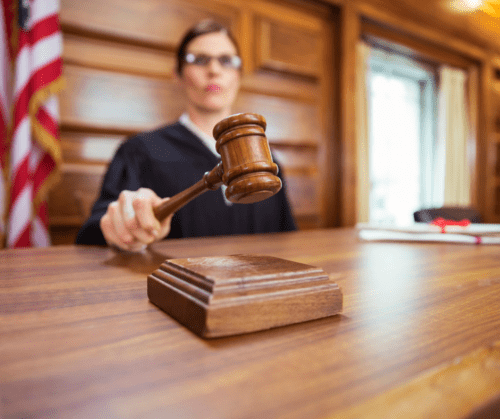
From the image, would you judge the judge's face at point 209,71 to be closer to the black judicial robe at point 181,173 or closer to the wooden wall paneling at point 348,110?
the black judicial robe at point 181,173

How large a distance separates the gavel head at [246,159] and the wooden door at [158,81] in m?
1.93

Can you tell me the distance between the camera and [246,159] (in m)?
0.49

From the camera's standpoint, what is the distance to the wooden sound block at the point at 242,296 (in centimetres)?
33

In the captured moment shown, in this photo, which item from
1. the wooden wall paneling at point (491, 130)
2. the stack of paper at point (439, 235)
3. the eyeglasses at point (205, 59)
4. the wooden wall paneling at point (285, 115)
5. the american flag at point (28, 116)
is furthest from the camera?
the wooden wall paneling at point (491, 130)

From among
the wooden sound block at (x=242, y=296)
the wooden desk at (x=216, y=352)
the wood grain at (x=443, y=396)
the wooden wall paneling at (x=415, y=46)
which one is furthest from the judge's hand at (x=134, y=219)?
the wooden wall paneling at (x=415, y=46)

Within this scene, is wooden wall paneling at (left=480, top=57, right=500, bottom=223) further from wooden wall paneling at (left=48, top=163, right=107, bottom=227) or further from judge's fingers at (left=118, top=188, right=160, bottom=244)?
judge's fingers at (left=118, top=188, right=160, bottom=244)

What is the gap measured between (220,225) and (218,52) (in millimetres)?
800

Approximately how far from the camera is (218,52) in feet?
5.64

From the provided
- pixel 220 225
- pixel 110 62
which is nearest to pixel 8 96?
pixel 110 62

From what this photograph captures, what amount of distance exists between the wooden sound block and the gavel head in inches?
4.2

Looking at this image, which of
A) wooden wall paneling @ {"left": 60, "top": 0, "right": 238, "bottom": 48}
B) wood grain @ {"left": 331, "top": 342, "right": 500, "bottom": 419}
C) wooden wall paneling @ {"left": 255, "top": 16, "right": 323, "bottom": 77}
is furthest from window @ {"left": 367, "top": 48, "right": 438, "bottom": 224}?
wood grain @ {"left": 331, "top": 342, "right": 500, "bottom": 419}

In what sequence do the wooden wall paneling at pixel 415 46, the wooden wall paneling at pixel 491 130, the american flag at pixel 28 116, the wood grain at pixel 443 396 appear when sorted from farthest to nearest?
1. the wooden wall paneling at pixel 491 130
2. the wooden wall paneling at pixel 415 46
3. the american flag at pixel 28 116
4. the wood grain at pixel 443 396

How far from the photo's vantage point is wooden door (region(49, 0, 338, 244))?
2.17 metres

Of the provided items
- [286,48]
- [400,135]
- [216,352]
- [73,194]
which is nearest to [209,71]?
[73,194]
